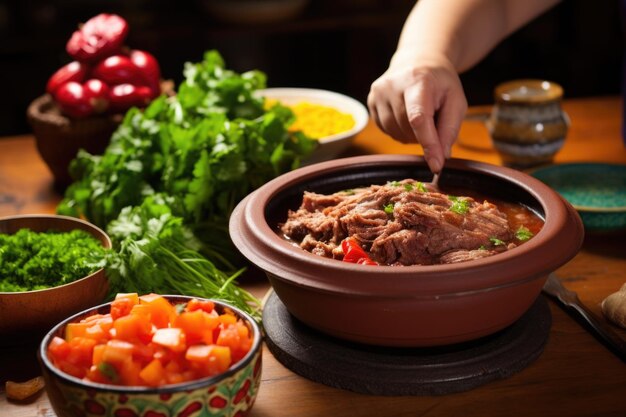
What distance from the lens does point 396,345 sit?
172cm

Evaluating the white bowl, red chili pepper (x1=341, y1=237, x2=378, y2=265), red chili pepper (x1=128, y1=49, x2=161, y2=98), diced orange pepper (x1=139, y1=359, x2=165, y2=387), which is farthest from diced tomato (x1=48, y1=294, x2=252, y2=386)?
red chili pepper (x1=128, y1=49, x2=161, y2=98)

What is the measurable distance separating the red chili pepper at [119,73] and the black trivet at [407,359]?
1338 mm

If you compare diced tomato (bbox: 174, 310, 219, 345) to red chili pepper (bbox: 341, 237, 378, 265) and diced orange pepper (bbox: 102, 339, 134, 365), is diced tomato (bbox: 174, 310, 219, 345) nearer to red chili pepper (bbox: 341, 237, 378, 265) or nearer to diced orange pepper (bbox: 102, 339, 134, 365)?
diced orange pepper (bbox: 102, 339, 134, 365)

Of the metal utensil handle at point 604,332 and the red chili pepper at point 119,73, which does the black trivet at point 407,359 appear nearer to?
the metal utensil handle at point 604,332

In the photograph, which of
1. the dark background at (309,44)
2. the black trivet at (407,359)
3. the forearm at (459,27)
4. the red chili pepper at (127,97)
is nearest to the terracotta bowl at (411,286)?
the black trivet at (407,359)

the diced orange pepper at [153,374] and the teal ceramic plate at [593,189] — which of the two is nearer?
the diced orange pepper at [153,374]

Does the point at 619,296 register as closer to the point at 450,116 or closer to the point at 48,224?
the point at 450,116

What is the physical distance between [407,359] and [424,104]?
2.25ft

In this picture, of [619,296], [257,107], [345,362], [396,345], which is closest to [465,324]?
[396,345]

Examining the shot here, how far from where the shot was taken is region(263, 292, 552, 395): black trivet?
1665 mm

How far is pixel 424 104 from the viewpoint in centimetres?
212

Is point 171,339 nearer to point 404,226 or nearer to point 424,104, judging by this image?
point 404,226

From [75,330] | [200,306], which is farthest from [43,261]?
[200,306]

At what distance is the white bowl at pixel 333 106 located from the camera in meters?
2.78
